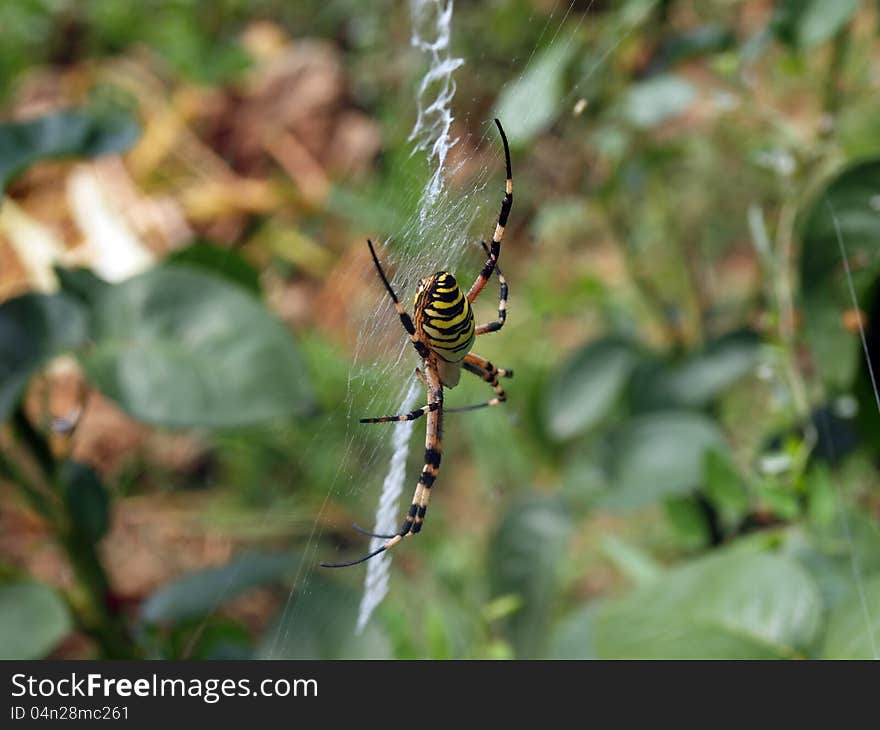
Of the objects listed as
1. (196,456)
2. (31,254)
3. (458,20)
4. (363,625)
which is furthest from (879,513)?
(31,254)

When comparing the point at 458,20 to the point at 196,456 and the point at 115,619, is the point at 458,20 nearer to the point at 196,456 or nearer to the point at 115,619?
the point at 196,456

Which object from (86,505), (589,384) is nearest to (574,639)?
(589,384)

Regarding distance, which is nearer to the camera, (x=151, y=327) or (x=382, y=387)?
(x=382, y=387)

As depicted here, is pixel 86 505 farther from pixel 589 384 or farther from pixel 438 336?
pixel 589 384

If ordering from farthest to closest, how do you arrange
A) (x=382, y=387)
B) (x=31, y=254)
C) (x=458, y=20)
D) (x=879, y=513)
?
1. (x=31, y=254)
2. (x=458, y=20)
3. (x=879, y=513)
4. (x=382, y=387)

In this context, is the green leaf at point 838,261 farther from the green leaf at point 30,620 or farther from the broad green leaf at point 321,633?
the green leaf at point 30,620

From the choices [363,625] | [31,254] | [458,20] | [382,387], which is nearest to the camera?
[382,387]
